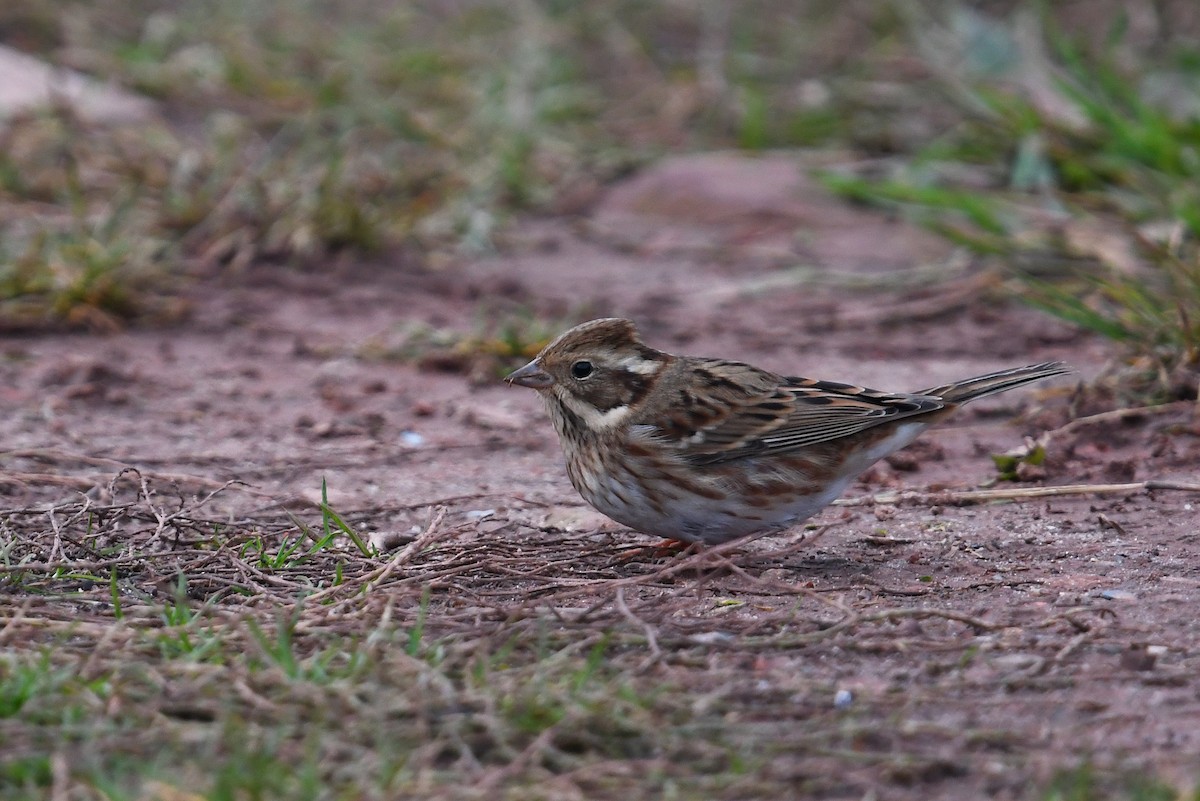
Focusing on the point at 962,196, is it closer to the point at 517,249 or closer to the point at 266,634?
the point at 517,249

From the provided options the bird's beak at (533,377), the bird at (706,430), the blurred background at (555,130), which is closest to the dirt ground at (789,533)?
the bird at (706,430)

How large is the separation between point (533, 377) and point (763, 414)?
0.78 m

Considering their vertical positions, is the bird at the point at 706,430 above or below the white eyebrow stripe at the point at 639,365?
below

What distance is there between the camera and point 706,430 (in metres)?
5.13

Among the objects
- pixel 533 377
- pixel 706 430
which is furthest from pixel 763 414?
pixel 533 377

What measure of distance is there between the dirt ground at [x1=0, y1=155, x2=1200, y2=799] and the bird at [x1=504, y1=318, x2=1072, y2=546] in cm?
19

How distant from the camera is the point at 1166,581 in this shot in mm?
4594

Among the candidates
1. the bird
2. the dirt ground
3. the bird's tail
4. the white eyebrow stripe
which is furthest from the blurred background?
the white eyebrow stripe

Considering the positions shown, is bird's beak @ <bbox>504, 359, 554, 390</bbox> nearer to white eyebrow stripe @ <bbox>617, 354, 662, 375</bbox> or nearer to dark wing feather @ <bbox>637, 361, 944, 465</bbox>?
white eyebrow stripe @ <bbox>617, 354, 662, 375</bbox>

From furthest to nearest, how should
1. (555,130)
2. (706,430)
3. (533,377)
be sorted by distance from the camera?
(555,130) → (533,377) → (706,430)

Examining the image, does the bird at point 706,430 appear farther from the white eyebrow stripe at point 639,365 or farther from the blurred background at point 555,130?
the blurred background at point 555,130

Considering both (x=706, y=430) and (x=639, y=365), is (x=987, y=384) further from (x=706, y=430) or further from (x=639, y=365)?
(x=639, y=365)

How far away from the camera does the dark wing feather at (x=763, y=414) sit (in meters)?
5.11

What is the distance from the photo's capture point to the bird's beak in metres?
5.29
